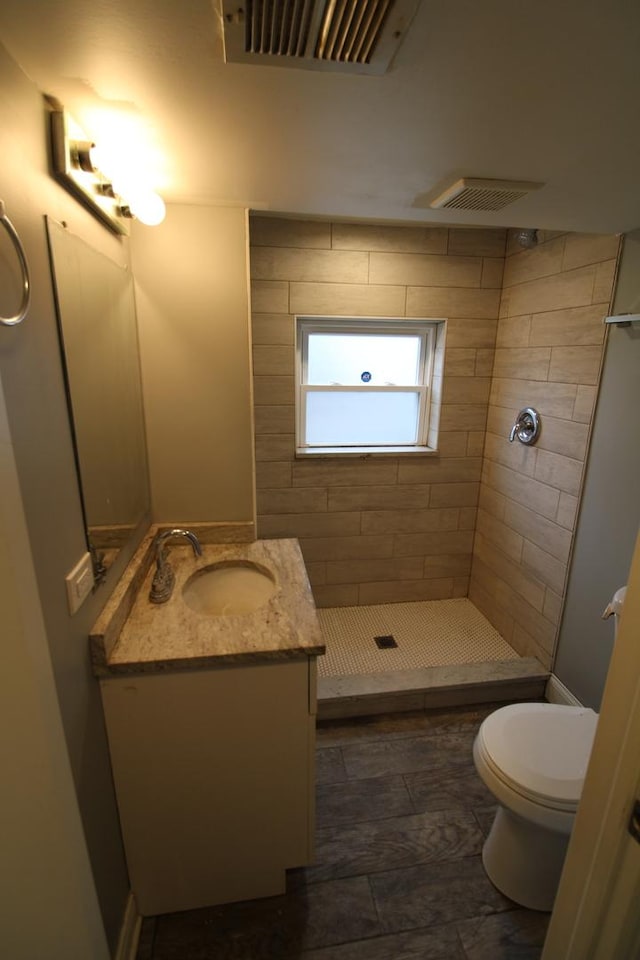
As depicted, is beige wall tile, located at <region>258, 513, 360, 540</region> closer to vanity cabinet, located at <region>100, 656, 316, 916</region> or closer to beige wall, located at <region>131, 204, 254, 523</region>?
beige wall, located at <region>131, 204, 254, 523</region>

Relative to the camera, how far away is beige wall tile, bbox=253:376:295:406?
2.55m

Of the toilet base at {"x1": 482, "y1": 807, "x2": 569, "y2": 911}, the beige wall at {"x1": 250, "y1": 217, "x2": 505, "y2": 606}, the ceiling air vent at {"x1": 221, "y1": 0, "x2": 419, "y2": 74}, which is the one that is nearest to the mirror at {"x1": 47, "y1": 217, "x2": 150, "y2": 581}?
the ceiling air vent at {"x1": 221, "y1": 0, "x2": 419, "y2": 74}

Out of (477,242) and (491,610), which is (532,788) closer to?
(491,610)

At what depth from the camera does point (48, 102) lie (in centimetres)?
93

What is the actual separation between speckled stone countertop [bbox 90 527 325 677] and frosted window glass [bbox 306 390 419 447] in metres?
1.41

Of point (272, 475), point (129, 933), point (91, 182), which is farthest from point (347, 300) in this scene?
point (129, 933)

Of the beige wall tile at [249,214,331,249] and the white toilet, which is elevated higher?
the beige wall tile at [249,214,331,249]

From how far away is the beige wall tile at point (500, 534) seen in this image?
101 inches

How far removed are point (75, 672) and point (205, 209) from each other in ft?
5.26

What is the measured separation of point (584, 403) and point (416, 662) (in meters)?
1.66

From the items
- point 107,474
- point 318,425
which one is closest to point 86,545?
point 107,474

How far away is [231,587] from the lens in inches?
70.2

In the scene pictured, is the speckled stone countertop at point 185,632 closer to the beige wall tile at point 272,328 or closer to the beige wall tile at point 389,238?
the beige wall tile at point 272,328

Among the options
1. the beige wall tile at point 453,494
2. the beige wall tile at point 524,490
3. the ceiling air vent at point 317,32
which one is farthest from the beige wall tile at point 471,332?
the ceiling air vent at point 317,32
